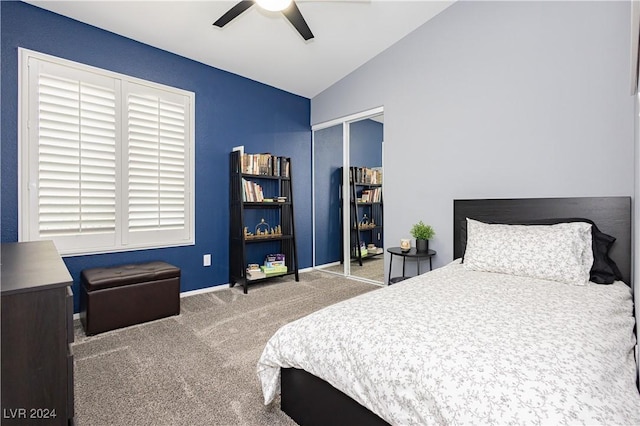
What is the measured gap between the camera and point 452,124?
125 inches

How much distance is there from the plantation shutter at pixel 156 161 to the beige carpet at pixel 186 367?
92 centimetres

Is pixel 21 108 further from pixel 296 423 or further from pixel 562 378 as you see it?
pixel 562 378

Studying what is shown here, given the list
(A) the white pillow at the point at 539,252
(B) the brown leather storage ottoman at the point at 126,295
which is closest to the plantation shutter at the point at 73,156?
(B) the brown leather storage ottoman at the point at 126,295

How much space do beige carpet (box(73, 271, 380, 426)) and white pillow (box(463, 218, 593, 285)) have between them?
5.37ft

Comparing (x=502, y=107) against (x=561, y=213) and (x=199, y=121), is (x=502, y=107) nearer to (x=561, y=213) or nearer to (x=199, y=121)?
(x=561, y=213)

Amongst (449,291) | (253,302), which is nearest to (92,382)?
(253,302)

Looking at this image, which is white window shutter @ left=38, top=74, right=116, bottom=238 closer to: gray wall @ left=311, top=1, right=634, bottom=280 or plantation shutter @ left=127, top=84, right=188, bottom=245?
plantation shutter @ left=127, top=84, right=188, bottom=245

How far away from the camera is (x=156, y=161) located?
3.20 meters

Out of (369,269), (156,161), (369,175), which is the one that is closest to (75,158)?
(156,161)

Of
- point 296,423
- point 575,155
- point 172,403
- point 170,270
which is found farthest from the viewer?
point 170,270

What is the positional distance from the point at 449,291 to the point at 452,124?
204 cm

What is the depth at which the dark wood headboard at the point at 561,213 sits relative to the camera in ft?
7.34

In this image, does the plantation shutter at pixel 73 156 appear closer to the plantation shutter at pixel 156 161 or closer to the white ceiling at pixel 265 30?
the plantation shutter at pixel 156 161

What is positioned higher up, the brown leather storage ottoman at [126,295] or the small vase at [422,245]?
the small vase at [422,245]
